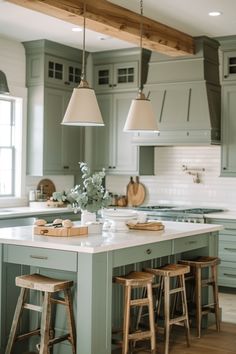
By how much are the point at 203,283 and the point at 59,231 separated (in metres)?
1.63

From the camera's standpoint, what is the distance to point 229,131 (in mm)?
7578

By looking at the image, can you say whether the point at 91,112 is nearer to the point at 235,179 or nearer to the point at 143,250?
the point at 143,250

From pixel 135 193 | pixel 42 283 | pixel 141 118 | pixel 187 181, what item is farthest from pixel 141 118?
pixel 135 193

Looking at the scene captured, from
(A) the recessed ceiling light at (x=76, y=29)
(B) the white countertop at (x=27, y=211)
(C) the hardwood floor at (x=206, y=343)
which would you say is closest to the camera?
(C) the hardwood floor at (x=206, y=343)

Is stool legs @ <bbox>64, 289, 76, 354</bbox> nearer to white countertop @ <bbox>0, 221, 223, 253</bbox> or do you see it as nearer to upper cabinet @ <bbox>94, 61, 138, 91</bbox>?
white countertop @ <bbox>0, 221, 223, 253</bbox>

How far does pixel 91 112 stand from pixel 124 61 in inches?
155

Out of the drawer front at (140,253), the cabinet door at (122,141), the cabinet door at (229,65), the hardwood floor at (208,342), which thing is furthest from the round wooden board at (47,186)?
the drawer front at (140,253)

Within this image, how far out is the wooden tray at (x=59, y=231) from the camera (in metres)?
4.65

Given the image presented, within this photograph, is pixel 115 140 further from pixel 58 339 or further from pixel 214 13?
pixel 58 339

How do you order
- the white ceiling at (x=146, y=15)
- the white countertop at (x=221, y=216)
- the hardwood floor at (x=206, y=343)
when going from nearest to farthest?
1. the hardwood floor at (x=206, y=343)
2. the white ceiling at (x=146, y=15)
3. the white countertop at (x=221, y=216)

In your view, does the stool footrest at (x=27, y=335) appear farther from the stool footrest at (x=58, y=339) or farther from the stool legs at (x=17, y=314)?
the stool footrest at (x=58, y=339)

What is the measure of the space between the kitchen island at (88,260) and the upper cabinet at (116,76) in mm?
3710

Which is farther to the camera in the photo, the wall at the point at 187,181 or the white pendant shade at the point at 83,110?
the wall at the point at 187,181

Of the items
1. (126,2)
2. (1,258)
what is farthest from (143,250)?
(126,2)
